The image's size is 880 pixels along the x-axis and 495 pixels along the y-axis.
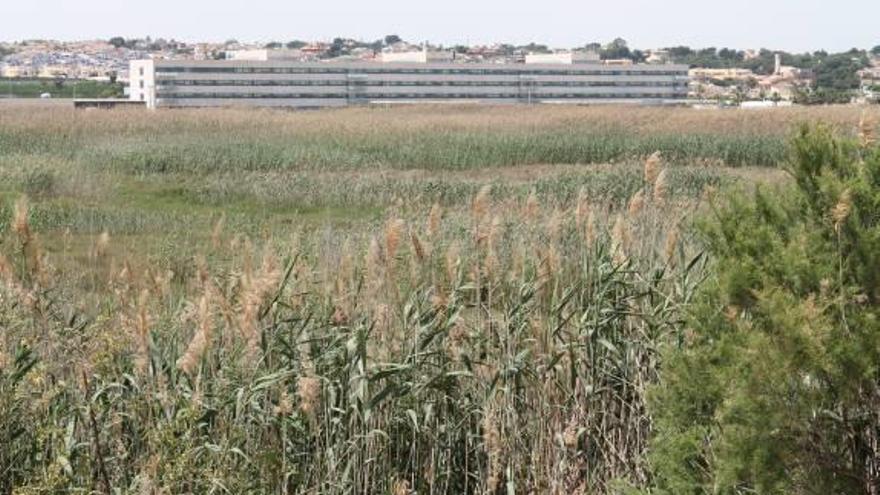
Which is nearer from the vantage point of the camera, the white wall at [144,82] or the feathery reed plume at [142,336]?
the feathery reed plume at [142,336]

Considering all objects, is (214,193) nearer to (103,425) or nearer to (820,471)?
(103,425)

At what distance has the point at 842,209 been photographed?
3861 millimetres

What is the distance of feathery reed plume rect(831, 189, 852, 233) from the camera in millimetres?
3861

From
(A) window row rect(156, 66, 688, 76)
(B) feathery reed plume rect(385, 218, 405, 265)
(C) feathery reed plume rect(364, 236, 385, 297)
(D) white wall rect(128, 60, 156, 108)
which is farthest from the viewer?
(A) window row rect(156, 66, 688, 76)

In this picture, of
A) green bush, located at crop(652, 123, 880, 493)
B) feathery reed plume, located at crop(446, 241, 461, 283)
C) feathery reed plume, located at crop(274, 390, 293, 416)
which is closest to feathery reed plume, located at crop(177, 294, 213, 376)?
feathery reed plume, located at crop(274, 390, 293, 416)

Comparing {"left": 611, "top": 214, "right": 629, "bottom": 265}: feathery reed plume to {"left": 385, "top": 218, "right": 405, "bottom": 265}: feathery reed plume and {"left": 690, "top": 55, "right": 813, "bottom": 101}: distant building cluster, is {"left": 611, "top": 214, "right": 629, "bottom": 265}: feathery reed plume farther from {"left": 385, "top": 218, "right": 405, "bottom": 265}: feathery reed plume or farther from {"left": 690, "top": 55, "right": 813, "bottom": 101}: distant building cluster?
{"left": 690, "top": 55, "right": 813, "bottom": 101}: distant building cluster

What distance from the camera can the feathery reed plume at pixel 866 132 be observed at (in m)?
4.42

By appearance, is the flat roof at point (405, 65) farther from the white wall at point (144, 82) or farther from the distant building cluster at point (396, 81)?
the white wall at point (144, 82)

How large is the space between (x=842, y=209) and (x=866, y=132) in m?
0.67

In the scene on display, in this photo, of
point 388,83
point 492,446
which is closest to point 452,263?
point 492,446

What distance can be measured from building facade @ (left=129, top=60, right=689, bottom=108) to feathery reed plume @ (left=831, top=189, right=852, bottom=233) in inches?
3117

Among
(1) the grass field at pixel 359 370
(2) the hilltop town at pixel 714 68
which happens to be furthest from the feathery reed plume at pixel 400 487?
(2) the hilltop town at pixel 714 68

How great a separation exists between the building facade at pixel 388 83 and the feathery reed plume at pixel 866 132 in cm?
7867

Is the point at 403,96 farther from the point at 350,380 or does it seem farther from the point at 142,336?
the point at 142,336
